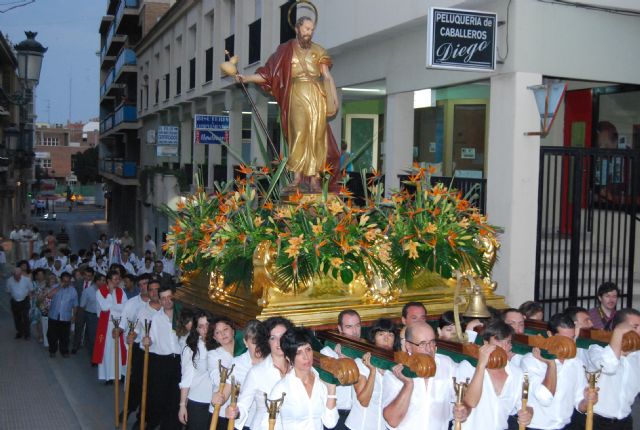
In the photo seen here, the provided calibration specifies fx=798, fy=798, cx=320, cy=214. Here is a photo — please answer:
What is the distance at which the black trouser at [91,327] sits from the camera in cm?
1310

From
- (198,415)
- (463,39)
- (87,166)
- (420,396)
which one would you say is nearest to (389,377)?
(420,396)

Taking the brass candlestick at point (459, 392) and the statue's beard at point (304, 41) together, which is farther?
the statue's beard at point (304, 41)

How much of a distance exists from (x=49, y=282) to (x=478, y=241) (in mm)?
9522

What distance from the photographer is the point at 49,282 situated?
559 inches

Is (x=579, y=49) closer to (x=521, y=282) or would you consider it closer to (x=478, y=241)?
(x=521, y=282)

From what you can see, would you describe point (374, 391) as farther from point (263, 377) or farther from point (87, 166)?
point (87, 166)

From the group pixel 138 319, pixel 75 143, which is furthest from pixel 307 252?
pixel 75 143

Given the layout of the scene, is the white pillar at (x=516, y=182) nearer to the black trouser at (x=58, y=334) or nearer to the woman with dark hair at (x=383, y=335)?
the woman with dark hair at (x=383, y=335)

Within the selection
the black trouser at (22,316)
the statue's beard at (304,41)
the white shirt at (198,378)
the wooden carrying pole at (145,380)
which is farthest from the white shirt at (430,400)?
the black trouser at (22,316)

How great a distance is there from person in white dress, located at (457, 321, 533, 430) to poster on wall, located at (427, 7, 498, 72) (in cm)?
473

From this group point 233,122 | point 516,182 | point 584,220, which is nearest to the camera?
point 516,182

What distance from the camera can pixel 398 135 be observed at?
12.3m

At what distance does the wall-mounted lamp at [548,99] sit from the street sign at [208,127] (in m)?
8.61

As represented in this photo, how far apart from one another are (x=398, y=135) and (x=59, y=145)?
89.5 meters
